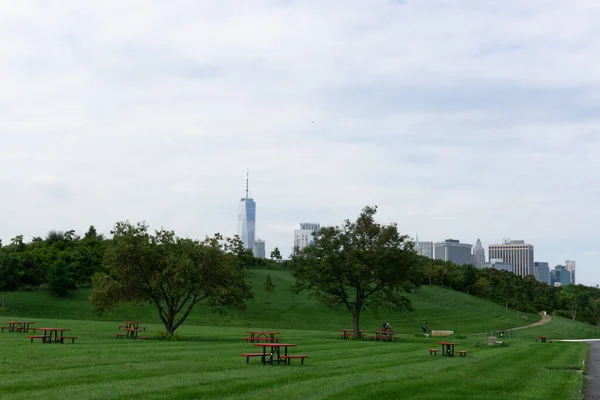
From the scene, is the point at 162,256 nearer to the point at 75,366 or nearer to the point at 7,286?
the point at 75,366

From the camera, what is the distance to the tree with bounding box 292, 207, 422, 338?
50969 millimetres

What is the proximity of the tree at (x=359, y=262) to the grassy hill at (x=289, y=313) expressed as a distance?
1117 cm

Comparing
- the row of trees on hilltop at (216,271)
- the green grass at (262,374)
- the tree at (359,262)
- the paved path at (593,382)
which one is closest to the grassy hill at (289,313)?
the row of trees on hilltop at (216,271)

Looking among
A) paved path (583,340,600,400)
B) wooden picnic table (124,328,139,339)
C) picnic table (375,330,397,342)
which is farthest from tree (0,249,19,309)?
paved path (583,340,600,400)

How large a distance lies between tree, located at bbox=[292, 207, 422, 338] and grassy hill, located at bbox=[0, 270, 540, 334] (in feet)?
36.6

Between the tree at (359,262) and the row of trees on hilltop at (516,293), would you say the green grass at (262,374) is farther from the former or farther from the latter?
the row of trees on hilltop at (516,293)

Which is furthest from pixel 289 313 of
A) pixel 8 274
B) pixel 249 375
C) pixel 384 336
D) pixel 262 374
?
pixel 249 375

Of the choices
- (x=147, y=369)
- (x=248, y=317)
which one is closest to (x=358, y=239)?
(x=248, y=317)

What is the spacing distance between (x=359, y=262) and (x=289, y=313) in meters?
32.5

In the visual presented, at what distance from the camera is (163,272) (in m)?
38.8

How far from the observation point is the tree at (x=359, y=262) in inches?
2007

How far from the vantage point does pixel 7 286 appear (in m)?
71.9

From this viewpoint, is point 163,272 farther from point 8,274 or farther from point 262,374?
point 8,274

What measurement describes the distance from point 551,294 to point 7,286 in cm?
11277
